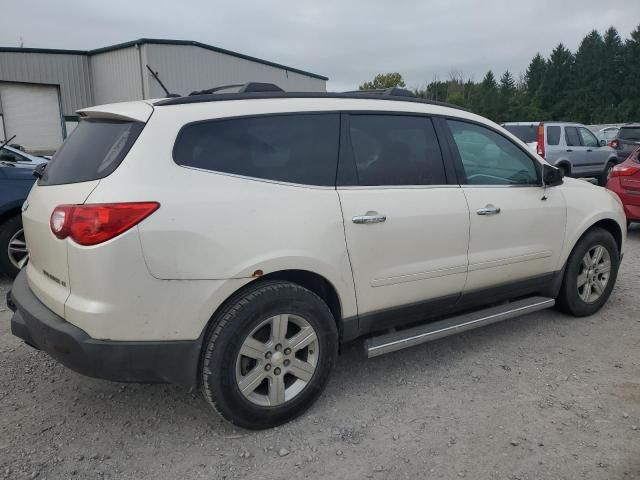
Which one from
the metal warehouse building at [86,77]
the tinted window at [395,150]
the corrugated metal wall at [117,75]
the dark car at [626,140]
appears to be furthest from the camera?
the corrugated metal wall at [117,75]

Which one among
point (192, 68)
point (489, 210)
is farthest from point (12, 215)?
point (192, 68)

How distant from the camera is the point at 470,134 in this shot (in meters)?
3.69

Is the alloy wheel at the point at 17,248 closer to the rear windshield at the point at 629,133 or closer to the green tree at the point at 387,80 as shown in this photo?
the rear windshield at the point at 629,133

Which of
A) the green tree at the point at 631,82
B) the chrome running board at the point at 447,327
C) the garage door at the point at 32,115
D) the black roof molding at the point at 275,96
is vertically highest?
the green tree at the point at 631,82

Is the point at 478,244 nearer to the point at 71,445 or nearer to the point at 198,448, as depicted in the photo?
the point at 198,448

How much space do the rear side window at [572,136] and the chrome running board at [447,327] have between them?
10.9m

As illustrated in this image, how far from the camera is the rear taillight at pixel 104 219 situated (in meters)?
2.28

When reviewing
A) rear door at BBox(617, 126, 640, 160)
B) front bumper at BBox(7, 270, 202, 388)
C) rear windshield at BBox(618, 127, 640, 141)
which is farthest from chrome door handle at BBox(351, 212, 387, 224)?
rear windshield at BBox(618, 127, 640, 141)

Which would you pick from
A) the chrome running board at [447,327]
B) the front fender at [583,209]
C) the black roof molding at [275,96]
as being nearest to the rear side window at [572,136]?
the front fender at [583,209]

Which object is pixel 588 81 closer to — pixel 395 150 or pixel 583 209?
pixel 583 209

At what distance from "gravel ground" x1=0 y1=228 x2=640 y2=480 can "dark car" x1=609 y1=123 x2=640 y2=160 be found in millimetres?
14469

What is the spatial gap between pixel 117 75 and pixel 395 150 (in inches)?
806

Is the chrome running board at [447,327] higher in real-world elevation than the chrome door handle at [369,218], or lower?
lower

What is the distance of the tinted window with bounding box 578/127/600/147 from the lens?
13.9 meters
